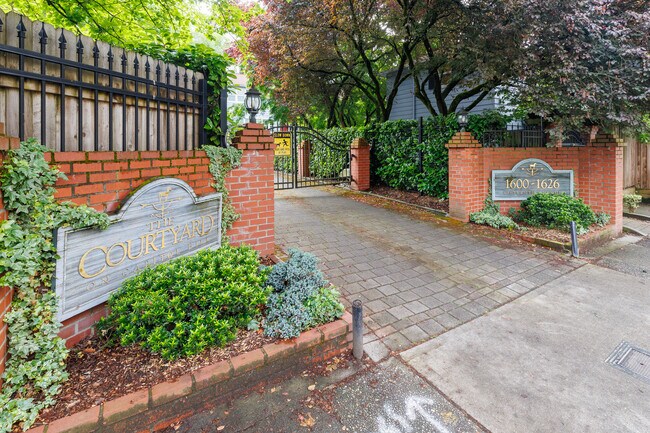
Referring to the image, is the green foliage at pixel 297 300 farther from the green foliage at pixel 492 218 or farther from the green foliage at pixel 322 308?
the green foliage at pixel 492 218

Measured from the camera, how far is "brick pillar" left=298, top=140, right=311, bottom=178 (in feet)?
43.8

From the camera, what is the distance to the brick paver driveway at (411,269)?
329cm

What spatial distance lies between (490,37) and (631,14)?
2.08 m

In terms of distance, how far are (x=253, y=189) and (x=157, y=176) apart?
1.23 m

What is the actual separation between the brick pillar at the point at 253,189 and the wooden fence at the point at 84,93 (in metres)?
0.72

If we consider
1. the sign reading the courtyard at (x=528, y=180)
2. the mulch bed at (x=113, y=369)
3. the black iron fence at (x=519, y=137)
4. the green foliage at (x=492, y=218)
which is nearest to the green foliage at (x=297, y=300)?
the mulch bed at (x=113, y=369)

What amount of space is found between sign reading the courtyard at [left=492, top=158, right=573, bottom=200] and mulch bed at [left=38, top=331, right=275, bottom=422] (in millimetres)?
6207

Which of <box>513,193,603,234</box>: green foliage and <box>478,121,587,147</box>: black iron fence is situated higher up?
<box>478,121,587,147</box>: black iron fence

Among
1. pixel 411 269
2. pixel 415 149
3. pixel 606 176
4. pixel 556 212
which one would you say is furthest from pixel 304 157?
pixel 411 269

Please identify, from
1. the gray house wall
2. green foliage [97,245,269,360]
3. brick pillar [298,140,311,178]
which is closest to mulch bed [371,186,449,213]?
brick pillar [298,140,311,178]

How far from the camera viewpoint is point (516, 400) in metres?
2.29

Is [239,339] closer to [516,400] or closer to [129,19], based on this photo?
[516,400]

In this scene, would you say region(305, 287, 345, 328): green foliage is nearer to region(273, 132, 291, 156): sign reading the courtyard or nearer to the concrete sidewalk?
the concrete sidewalk

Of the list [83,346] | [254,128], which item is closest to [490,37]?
[254,128]
